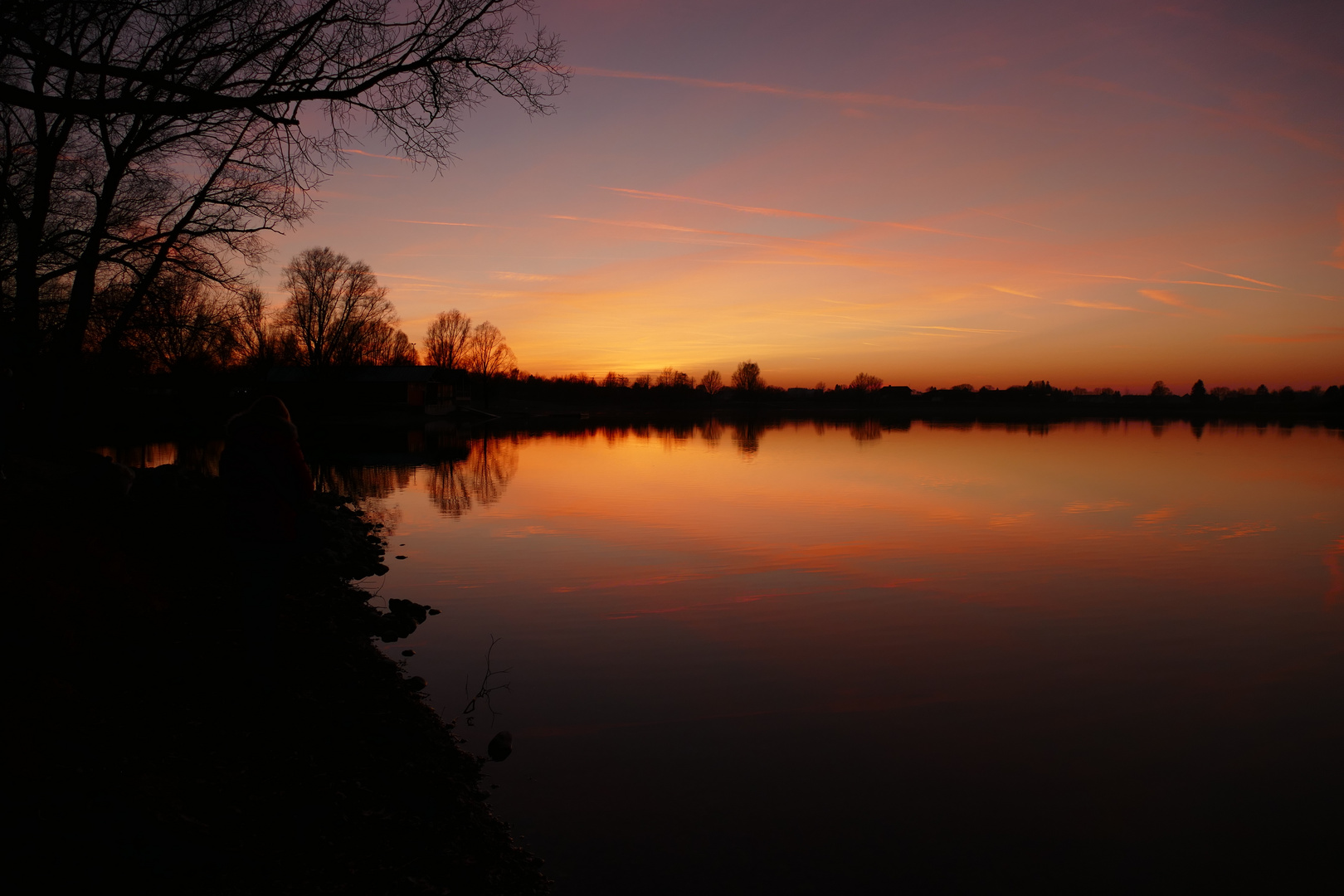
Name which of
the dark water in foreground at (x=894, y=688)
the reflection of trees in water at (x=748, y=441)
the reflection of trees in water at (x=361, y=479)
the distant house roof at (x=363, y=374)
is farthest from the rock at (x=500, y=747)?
the distant house roof at (x=363, y=374)

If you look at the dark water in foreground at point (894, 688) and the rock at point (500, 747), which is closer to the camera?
the dark water in foreground at point (894, 688)

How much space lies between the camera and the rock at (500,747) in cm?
606

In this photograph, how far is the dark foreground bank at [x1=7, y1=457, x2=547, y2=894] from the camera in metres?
3.75

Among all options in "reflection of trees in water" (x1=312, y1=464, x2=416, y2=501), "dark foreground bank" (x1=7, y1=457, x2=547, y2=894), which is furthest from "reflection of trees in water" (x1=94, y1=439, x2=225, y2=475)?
"dark foreground bank" (x1=7, y1=457, x2=547, y2=894)

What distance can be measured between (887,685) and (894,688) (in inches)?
3.2

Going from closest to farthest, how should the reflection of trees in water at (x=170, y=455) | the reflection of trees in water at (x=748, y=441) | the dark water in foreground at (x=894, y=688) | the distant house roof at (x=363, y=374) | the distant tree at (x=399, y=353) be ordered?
the dark water in foreground at (x=894, y=688) < the reflection of trees in water at (x=170, y=455) < the reflection of trees in water at (x=748, y=441) < the distant house roof at (x=363, y=374) < the distant tree at (x=399, y=353)

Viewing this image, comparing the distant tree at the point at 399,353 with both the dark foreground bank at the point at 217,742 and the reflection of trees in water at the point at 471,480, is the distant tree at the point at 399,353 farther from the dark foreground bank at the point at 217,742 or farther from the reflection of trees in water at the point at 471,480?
the dark foreground bank at the point at 217,742

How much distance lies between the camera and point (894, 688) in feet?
25.5

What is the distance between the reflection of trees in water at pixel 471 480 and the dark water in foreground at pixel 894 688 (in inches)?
63.9

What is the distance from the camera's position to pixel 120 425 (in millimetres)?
45250

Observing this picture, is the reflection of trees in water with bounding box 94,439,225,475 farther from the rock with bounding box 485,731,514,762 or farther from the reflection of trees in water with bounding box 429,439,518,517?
the rock with bounding box 485,731,514,762

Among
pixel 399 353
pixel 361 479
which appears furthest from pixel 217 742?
pixel 399 353

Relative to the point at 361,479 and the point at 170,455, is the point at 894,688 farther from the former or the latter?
the point at 170,455

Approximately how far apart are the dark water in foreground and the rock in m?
0.10
